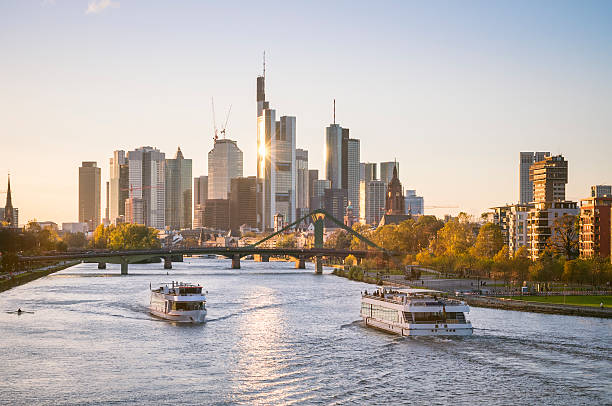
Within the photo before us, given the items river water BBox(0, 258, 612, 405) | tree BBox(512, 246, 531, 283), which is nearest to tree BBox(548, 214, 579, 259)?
tree BBox(512, 246, 531, 283)

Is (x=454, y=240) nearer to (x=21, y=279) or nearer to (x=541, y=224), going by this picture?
(x=541, y=224)

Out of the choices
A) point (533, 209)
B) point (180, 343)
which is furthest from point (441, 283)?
point (180, 343)

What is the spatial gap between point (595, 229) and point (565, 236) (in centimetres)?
821

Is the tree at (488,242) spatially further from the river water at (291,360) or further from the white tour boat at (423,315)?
the white tour boat at (423,315)

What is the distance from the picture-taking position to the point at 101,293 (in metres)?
93.6

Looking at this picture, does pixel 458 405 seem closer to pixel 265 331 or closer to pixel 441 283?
pixel 265 331

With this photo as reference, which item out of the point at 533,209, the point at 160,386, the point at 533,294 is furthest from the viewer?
the point at 533,209

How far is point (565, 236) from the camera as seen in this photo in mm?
117500

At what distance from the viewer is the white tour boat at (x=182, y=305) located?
66.9 metres

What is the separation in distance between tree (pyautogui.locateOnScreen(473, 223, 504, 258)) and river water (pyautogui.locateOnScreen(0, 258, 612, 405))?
53764 mm

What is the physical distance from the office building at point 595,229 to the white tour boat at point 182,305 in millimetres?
56838

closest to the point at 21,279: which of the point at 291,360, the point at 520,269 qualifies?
the point at 520,269

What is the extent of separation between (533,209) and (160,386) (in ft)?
320

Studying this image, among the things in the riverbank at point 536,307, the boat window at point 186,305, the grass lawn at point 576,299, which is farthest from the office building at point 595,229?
the boat window at point 186,305
